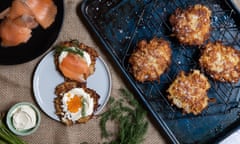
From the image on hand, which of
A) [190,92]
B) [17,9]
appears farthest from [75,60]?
[190,92]

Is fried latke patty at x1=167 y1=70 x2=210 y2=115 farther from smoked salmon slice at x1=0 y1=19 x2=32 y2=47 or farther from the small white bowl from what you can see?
smoked salmon slice at x1=0 y1=19 x2=32 y2=47

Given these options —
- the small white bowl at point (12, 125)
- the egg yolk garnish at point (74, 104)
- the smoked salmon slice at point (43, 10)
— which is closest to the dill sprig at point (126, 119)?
the egg yolk garnish at point (74, 104)

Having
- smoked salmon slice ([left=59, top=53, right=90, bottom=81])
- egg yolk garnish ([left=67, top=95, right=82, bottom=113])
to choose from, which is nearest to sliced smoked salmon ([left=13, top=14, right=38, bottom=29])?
smoked salmon slice ([left=59, top=53, right=90, bottom=81])

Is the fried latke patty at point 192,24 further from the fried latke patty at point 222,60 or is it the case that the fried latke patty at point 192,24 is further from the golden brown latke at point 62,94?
the golden brown latke at point 62,94

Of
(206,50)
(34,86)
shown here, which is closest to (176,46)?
(206,50)

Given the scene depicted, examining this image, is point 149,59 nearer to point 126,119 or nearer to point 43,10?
point 126,119
